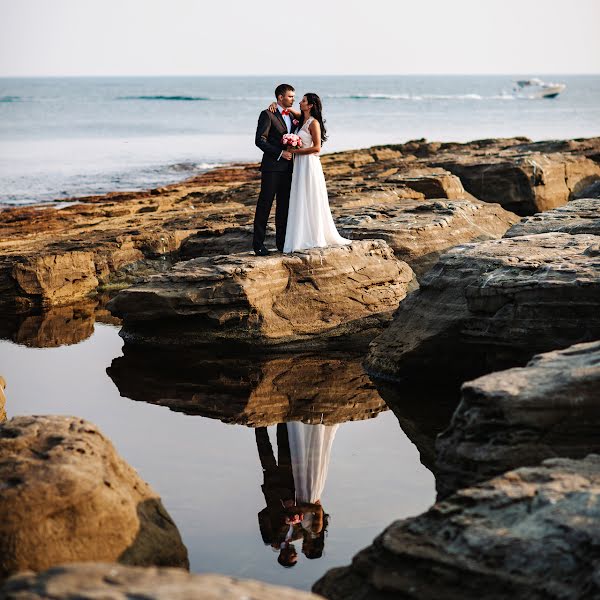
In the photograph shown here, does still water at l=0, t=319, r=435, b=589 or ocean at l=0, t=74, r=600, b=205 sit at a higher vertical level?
ocean at l=0, t=74, r=600, b=205

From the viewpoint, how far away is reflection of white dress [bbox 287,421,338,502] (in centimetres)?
783

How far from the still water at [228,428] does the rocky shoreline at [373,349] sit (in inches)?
2.9

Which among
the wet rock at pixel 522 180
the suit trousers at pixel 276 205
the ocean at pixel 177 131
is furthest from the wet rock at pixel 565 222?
Answer: the ocean at pixel 177 131

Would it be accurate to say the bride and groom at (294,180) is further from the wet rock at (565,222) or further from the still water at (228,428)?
the wet rock at (565,222)

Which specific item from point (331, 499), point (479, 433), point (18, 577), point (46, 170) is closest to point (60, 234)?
point (331, 499)

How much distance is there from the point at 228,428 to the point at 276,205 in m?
4.07

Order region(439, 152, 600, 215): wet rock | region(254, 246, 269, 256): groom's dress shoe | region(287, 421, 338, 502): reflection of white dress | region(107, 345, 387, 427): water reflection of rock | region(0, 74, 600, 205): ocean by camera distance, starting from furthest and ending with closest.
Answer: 1. region(0, 74, 600, 205): ocean
2. region(439, 152, 600, 215): wet rock
3. region(254, 246, 269, 256): groom's dress shoe
4. region(107, 345, 387, 427): water reflection of rock
5. region(287, 421, 338, 502): reflection of white dress

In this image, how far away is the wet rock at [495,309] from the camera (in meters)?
9.20

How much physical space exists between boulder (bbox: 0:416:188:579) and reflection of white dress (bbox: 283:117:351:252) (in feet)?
21.2

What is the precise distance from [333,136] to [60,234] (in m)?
37.0

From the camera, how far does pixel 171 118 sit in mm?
78312

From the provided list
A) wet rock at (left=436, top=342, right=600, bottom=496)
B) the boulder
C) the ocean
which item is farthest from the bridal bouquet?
the ocean

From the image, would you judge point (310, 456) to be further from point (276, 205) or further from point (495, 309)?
point (276, 205)

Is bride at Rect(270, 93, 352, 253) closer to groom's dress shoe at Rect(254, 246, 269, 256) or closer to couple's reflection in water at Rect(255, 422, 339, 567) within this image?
groom's dress shoe at Rect(254, 246, 269, 256)
